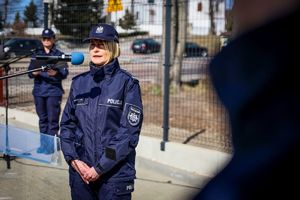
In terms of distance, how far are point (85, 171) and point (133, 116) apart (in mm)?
510

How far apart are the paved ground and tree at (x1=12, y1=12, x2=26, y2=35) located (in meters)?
4.27

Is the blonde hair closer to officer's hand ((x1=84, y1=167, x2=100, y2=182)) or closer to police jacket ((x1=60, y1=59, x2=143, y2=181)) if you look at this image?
police jacket ((x1=60, y1=59, x2=143, y2=181))

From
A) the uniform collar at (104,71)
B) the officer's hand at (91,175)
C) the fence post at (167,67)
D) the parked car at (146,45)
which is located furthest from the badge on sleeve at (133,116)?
the parked car at (146,45)

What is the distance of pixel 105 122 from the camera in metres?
3.21

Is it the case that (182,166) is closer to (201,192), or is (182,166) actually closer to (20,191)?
(20,191)

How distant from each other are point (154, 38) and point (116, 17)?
678 millimetres

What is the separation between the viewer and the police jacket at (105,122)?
10.5 feet

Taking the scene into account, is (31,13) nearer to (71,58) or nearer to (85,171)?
(71,58)

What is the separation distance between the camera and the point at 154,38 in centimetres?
717

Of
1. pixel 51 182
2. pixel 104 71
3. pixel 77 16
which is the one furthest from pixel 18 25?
pixel 104 71

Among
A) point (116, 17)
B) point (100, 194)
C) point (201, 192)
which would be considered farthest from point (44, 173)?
point (201, 192)

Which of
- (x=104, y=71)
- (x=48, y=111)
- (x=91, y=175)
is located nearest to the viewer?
(x=91, y=175)

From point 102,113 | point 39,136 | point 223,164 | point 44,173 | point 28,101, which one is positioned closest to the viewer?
point 223,164

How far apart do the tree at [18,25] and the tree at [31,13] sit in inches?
16.4
